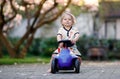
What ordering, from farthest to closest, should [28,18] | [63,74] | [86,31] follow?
[86,31] < [28,18] < [63,74]

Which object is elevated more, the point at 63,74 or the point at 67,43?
the point at 67,43

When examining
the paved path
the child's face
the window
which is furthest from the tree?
the window

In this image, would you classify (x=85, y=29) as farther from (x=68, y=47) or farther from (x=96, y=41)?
(x=68, y=47)

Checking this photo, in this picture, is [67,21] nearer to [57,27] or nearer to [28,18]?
[28,18]

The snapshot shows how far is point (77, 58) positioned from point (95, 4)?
13481mm

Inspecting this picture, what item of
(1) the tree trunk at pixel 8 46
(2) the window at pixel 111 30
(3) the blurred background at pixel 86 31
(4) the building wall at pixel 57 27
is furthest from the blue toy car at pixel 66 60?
(2) the window at pixel 111 30

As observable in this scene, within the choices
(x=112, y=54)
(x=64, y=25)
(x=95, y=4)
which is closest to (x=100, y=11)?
(x=112, y=54)

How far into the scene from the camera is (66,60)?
12992mm

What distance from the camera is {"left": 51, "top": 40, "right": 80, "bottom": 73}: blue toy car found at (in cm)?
1298

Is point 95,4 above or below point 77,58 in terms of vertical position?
above

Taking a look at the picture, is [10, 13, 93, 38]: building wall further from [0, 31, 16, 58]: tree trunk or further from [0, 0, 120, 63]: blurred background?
[0, 31, 16, 58]: tree trunk

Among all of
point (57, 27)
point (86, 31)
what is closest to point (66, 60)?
point (86, 31)

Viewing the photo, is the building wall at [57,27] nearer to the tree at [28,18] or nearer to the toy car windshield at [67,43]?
the tree at [28,18]

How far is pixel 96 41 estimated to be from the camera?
124ft
